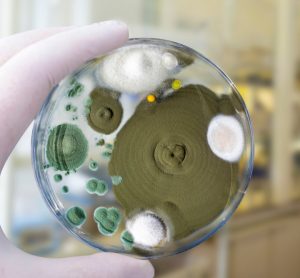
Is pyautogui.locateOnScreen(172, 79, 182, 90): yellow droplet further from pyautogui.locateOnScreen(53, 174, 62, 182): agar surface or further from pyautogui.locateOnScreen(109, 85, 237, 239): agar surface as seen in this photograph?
pyautogui.locateOnScreen(53, 174, 62, 182): agar surface

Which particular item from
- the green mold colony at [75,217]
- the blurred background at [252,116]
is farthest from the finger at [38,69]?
the blurred background at [252,116]

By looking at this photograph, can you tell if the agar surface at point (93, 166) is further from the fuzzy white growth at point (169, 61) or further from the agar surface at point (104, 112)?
the fuzzy white growth at point (169, 61)

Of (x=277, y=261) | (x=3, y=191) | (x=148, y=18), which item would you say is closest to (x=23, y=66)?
(x=3, y=191)

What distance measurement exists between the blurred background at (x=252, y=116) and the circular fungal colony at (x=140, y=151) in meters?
1.20

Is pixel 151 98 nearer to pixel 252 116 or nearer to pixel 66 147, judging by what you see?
pixel 66 147

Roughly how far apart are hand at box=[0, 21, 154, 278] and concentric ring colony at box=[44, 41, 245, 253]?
23 millimetres

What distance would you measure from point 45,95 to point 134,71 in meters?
0.11

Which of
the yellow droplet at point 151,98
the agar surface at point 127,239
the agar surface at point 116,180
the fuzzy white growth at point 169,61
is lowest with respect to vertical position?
the agar surface at point 127,239

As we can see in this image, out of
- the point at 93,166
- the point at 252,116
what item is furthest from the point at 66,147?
the point at 252,116

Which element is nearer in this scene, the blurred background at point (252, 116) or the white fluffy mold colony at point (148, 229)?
the white fluffy mold colony at point (148, 229)

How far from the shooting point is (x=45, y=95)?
51 centimetres

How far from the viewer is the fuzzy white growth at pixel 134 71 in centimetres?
52

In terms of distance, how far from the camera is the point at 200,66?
0.55 m

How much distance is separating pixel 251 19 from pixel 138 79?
1964 millimetres
